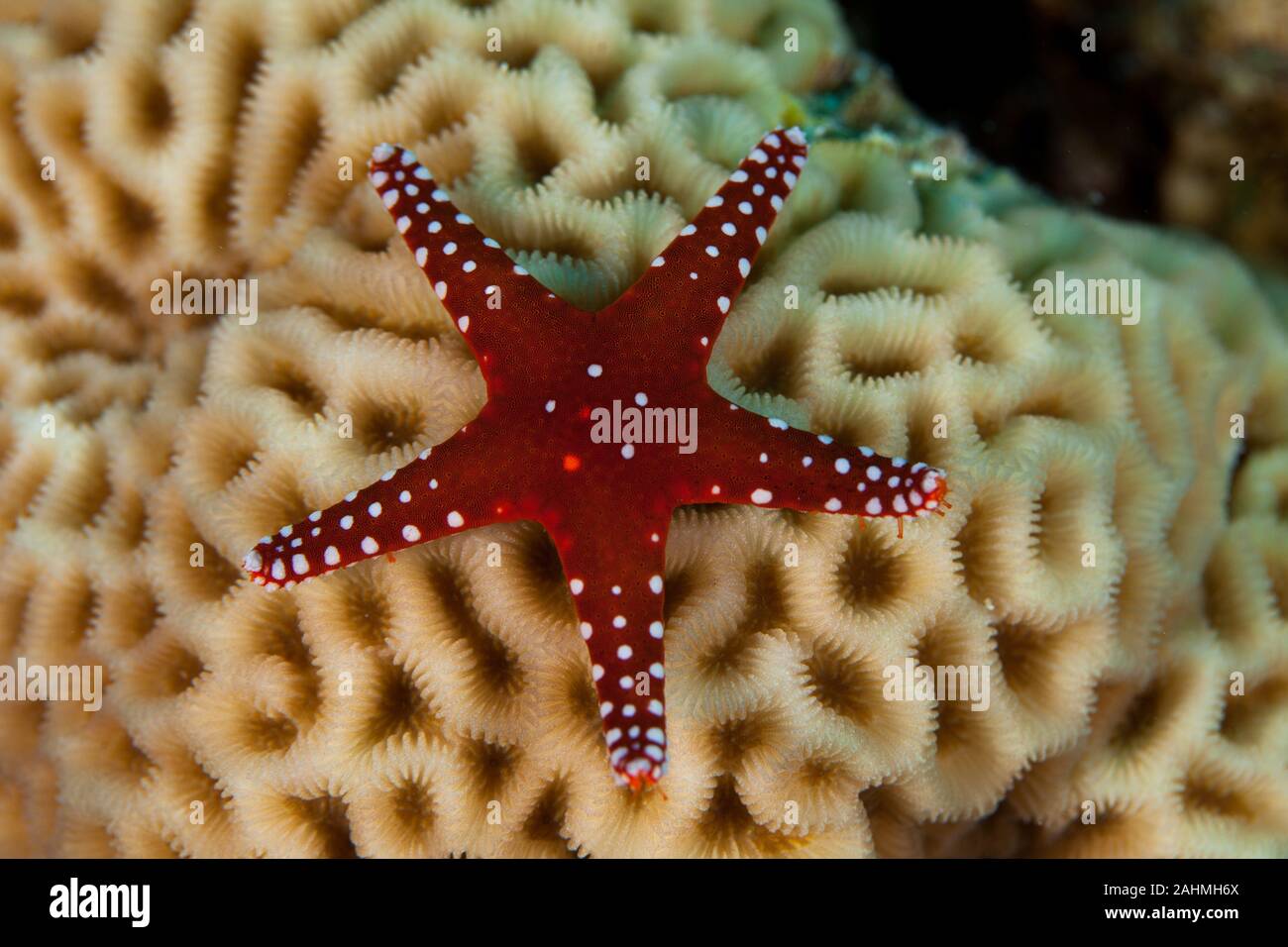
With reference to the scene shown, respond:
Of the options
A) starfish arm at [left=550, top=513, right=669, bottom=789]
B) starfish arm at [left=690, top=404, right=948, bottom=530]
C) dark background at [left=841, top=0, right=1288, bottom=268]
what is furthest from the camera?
dark background at [left=841, top=0, right=1288, bottom=268]

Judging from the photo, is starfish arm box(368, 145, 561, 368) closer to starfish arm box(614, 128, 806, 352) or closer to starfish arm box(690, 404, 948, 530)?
starfish arm box(614, 128, 806, 352)

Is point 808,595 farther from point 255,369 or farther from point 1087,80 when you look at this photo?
point 1087,80

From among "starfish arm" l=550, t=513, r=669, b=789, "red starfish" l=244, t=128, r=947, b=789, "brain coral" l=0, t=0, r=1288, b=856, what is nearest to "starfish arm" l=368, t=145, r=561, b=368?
"red starfish" l=244, t=128, r=947, b=789

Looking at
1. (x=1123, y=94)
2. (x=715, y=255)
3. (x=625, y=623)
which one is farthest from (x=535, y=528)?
(x=1123, y=94)

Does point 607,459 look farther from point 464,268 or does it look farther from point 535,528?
point 464,268

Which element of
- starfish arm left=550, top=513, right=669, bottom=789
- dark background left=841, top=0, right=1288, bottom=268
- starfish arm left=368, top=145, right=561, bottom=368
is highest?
dark background left=841, top=0, right=1288, bottom=268

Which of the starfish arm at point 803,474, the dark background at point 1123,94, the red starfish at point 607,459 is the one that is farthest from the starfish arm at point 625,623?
the dark background at point 1123,94

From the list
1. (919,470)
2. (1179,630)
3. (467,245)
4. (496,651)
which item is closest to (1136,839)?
(1179,630)

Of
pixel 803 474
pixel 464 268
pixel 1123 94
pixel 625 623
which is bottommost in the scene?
pixel 625 623
